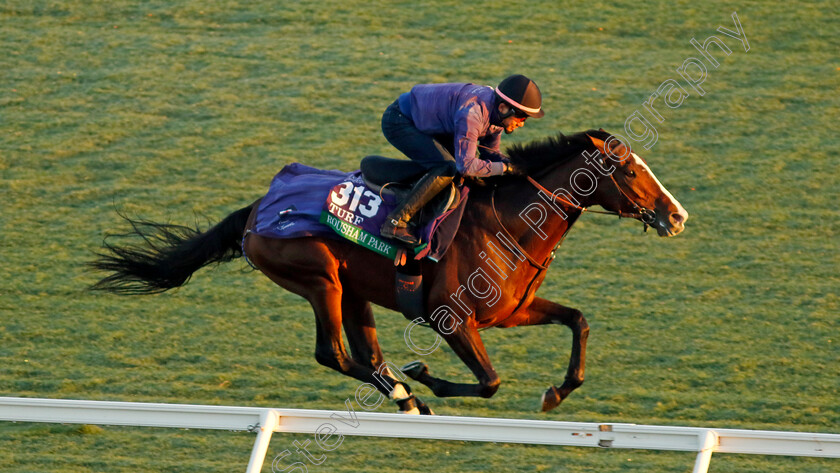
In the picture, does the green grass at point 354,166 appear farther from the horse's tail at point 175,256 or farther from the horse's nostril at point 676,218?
the horse's nostril at point 676,218

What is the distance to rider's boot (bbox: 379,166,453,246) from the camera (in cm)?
454

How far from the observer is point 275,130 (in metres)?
8.97

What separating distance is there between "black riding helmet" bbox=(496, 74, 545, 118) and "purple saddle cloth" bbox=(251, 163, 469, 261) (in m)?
0.51

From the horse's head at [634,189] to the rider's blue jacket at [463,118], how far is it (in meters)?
0.47

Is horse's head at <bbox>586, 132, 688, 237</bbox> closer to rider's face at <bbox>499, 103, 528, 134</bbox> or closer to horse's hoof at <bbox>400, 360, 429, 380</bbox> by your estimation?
rider's face at <bbox>499, 103, 528, 134</bbox>

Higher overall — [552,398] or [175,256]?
[175,256]

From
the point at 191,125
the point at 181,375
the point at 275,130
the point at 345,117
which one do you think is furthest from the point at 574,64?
the point at 181,375

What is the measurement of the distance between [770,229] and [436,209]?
13.3ft

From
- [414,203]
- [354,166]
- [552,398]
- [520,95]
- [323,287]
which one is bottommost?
[552,398]

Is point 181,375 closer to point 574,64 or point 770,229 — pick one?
point 770,229

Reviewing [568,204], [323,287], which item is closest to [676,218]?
[568,204]

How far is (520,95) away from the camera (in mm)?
4328

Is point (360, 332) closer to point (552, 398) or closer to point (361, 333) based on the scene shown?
point (361, 333)

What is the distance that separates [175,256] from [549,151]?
1994 millimetres
